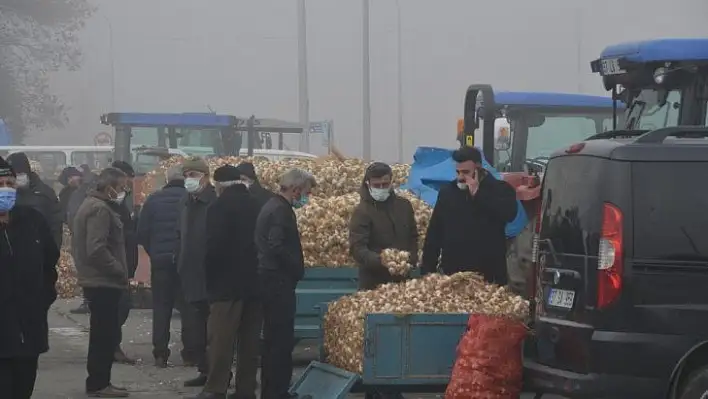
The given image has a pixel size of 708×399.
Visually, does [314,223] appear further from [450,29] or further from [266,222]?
[450,29]

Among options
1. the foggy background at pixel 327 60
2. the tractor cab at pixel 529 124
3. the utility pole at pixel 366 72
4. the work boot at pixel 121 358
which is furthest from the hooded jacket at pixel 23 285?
the utility pole at pixel 366 72

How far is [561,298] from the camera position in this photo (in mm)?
7641

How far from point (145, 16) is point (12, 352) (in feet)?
172

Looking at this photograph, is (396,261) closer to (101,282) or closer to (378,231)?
(378,231)

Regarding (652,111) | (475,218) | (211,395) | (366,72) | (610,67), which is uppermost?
(366,72)

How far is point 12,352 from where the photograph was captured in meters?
7.58

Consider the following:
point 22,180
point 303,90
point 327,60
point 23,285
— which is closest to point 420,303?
point 23,285

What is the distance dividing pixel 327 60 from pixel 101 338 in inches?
1686

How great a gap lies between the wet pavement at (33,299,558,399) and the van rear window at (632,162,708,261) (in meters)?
3.27

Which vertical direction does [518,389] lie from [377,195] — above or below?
below

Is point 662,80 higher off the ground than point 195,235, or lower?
higher

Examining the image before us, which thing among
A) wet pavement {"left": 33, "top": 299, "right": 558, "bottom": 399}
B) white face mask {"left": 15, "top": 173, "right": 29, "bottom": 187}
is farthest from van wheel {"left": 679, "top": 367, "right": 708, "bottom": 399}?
white face mask {"left": 15, "top": 173, "right": 29, "bottom": 187}

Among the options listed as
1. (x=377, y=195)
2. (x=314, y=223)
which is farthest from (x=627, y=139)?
(x=314, y=223)

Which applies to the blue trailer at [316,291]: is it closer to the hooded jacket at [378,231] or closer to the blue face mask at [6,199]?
the hooded jacket at [378,231]
